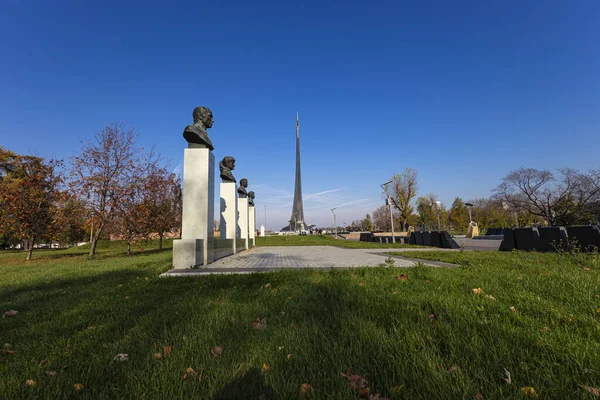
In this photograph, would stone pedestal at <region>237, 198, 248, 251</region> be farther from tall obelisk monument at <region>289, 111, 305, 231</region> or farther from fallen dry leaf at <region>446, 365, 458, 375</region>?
tall obelisk monument at <region>289, 111, 305, 231</region>

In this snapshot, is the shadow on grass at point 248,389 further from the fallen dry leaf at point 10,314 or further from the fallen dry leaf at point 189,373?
→ the fallen dry leaf at point 10,314

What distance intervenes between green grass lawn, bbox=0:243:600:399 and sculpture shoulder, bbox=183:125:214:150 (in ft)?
15.6

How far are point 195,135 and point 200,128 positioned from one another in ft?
1.44

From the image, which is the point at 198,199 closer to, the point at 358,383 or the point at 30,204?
the point at 358,383

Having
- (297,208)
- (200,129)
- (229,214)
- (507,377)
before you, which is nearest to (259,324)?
(507,377)

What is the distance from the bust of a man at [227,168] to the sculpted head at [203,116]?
532 cm

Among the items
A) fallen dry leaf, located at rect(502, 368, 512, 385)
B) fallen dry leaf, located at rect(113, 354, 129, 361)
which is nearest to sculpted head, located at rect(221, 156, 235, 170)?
fallen dry leaf, located at rect(113, 354, 129, 361)

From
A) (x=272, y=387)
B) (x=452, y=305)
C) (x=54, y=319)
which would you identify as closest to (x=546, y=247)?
(x=452, y=305)

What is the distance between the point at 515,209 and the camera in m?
37.2

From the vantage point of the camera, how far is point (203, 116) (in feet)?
27.9

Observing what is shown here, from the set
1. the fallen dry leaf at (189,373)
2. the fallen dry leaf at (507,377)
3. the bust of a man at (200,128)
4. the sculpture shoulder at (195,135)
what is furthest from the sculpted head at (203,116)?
the fallen dry leaf at (507,377)

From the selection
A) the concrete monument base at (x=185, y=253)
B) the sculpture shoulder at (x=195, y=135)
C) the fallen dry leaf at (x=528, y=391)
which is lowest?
the fallen dry leaf at (x=528, y=391)

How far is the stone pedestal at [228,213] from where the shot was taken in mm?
13137

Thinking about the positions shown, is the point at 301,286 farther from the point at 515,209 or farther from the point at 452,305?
the point at 515,209
